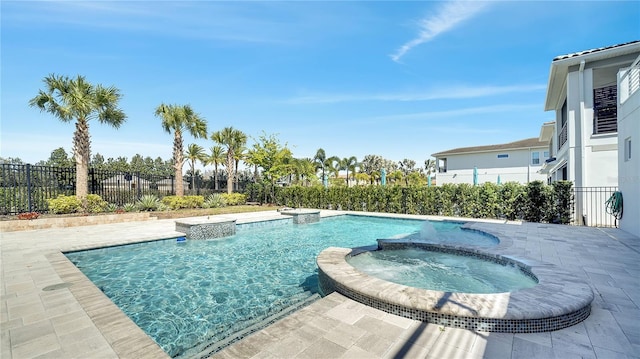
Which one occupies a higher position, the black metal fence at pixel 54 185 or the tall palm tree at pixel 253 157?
the tall palm tree at pixel 253 157

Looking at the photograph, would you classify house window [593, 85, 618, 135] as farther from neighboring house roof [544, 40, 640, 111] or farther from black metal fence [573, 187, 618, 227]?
black metal fence [573, 187, 618, 227]

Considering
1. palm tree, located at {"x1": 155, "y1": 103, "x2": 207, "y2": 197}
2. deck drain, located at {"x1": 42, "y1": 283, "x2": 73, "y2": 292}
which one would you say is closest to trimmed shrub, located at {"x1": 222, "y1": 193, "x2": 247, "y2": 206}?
palm tree, located at {"x1": 155, "y1": 103, "x2": 207, "y2": 197}

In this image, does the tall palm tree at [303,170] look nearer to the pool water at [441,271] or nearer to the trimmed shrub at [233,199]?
the trimmed shrub at [233,199]

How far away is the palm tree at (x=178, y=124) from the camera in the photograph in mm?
17250

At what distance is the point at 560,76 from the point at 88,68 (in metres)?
20.1

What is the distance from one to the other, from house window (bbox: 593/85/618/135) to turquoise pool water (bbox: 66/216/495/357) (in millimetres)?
6971

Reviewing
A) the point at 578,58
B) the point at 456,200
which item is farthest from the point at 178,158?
the point at 578,58

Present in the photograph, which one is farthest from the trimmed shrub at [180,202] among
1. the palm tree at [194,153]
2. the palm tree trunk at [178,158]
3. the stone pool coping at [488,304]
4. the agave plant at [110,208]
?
the stone pool coping at [488,304]

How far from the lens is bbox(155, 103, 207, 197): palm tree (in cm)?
1725

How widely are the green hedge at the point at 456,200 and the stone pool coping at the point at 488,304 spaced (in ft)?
30.2

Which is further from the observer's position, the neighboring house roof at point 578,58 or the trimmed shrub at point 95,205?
the trimmed shrub at point 95,205

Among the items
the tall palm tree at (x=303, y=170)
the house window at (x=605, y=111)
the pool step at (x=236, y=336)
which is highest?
the house window at (x=605, y=111)

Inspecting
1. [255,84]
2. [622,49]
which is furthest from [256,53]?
[622,49]

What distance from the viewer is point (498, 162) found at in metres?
26.1
